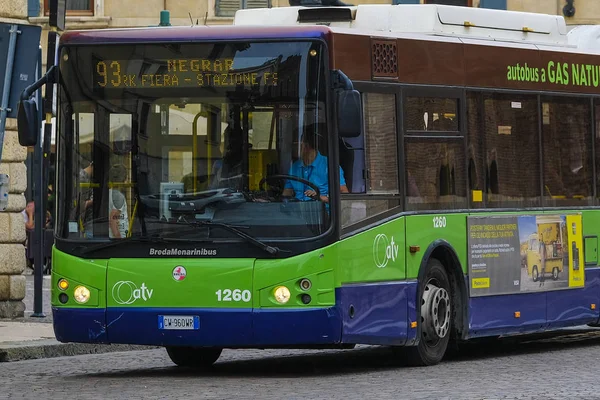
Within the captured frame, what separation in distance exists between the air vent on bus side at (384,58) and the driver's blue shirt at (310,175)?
1.14 m

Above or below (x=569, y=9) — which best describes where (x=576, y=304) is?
below

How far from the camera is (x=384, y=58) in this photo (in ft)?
47.6

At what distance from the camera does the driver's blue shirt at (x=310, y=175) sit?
13.5 m

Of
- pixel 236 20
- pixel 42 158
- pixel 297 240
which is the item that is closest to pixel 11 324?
pixel 42 158

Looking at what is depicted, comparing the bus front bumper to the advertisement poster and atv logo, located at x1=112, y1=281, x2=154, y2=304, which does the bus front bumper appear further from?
the advertisement poster

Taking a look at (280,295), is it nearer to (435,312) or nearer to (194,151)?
(194,151)

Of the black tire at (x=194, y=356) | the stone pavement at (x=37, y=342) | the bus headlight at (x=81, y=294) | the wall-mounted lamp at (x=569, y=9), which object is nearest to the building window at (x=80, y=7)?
the wall-mounted lamp at (x=569, y=9)

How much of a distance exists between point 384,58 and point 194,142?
1.83 meters

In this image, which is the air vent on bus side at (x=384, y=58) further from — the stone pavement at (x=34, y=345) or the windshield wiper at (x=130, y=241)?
the stone pavement at (x=34, y=345)

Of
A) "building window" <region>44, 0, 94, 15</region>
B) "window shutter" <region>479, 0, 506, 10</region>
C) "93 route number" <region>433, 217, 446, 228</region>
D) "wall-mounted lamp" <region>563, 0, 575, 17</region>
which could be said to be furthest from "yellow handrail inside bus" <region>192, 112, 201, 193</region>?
"wall-mounted lamp" <region>563, 0, 575, 17</region>

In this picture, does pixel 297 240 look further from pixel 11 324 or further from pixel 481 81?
pixel 11 324

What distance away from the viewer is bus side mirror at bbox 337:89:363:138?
13391 mm

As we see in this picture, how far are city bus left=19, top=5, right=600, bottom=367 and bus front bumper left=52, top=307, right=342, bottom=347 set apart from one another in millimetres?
11

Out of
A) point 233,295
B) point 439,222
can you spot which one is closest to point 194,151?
point 233,295
